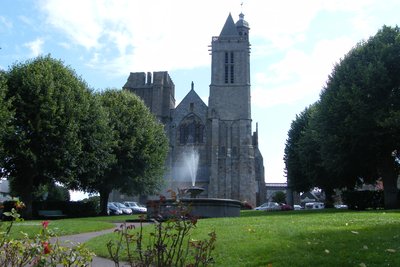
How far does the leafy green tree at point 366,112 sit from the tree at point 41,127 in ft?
56.4

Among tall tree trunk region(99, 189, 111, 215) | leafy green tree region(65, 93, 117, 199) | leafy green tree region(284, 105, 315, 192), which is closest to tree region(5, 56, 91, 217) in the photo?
leafy green tree region(65, 93, 117, 199)

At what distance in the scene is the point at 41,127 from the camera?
30.5 m

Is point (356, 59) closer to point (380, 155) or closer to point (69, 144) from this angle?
point (380, 155)

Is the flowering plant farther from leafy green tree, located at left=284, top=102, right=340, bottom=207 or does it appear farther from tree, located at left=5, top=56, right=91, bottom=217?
leafy green tree, located at left=284, top=102, right=340, bottom=207

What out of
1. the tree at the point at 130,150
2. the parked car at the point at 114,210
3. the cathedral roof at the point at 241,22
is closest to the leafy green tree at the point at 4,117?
the tree at the point at 130,150

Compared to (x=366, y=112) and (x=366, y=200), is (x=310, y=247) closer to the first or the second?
(x=366, y=112)

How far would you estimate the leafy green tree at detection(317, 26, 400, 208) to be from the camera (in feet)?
98.3

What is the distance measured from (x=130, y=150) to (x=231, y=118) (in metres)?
28.7

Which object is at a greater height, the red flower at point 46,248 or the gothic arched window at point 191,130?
the gothic arched window at point 191,130

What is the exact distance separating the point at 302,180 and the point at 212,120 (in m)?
22.6

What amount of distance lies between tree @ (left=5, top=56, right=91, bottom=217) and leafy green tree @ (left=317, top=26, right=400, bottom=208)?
676 inches

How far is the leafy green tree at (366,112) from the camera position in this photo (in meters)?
30.0

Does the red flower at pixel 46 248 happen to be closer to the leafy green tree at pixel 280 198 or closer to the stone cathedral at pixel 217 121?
the stone cathedral at pixel 217 121

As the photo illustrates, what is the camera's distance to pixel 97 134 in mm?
34969
